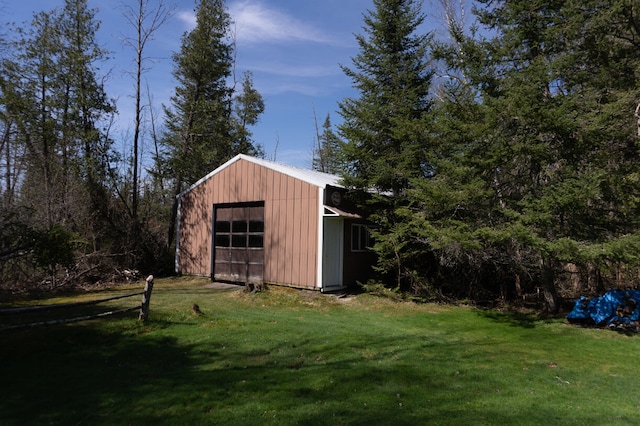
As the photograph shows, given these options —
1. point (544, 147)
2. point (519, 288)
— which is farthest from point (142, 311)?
point (519, 288)

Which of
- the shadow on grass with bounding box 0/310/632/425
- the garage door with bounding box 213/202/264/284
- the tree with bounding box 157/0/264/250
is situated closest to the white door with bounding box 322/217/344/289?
the garage door with bounding box 213/202/264/284

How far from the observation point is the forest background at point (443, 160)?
8156 mm

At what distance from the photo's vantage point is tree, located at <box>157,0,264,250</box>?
19.6 metres

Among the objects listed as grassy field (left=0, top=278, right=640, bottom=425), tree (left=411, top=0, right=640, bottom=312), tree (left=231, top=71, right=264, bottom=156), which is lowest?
grassy field (left=0, top=278, right=640, bottom=425)

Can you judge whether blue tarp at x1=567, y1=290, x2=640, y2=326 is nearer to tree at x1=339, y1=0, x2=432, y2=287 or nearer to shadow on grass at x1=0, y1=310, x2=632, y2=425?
shadow on grass at x1=0, y1=310, x2=632, y2=425

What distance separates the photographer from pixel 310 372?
5.03 meters

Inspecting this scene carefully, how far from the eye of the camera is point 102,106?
53.4 ft

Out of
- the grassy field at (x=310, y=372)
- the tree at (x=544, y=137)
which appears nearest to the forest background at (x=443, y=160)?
the tree at (x=544, y=137)

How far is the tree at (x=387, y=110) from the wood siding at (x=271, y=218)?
1.80 meters

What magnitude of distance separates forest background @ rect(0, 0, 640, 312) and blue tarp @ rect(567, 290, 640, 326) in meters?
0.82

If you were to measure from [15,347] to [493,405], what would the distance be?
683 cm

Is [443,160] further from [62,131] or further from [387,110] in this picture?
[62,131]

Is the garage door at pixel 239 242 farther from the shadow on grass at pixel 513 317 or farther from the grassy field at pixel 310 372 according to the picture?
the shadow on grass at pixel 513 317

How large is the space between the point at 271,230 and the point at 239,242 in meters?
1.72
